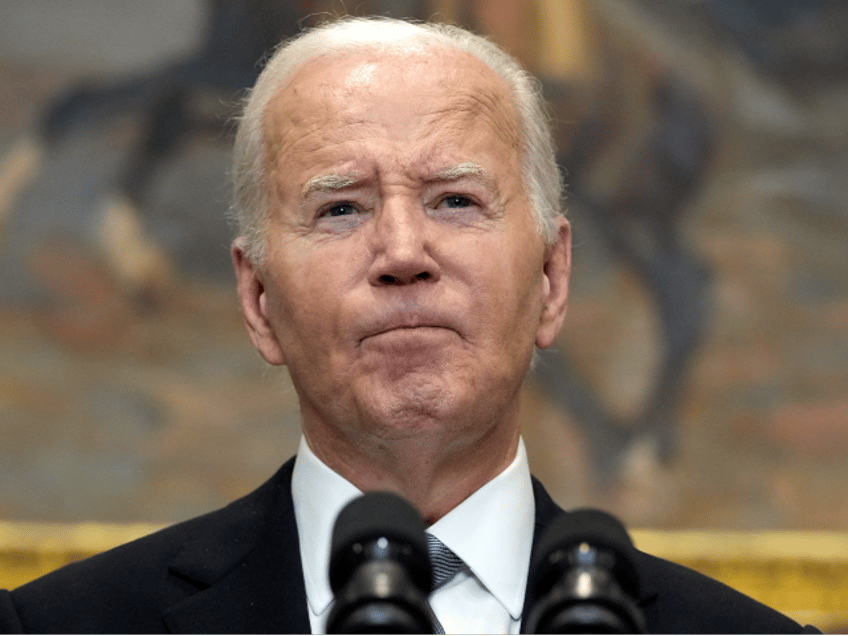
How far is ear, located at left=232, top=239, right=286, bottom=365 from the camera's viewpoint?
103 inches

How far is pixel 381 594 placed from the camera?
119cm

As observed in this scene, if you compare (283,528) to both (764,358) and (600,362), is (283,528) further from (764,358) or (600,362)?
(764,358)

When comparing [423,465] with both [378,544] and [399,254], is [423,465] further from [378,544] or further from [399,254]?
[378,544]

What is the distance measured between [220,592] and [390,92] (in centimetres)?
124

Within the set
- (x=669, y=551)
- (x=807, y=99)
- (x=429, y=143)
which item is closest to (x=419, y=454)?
(x=429, y=143)

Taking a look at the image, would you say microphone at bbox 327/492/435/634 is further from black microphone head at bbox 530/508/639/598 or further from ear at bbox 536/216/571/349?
ear at bbox 536/216/571/349

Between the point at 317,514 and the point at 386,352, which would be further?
the point at 317,514

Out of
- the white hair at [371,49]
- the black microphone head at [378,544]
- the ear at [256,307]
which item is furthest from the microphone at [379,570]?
the white hair at [371,49]

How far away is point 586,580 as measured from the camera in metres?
1.25

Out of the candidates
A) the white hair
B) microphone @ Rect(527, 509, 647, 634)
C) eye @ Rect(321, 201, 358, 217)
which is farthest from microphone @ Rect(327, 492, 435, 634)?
the white hair

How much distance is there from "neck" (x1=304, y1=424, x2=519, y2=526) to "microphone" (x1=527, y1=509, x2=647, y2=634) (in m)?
1.02

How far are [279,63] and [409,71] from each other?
1.43ft

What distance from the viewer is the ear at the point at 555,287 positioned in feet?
8.77

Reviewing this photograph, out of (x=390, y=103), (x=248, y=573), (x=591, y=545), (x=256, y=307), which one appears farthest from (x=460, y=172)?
(x=591, y=545)
